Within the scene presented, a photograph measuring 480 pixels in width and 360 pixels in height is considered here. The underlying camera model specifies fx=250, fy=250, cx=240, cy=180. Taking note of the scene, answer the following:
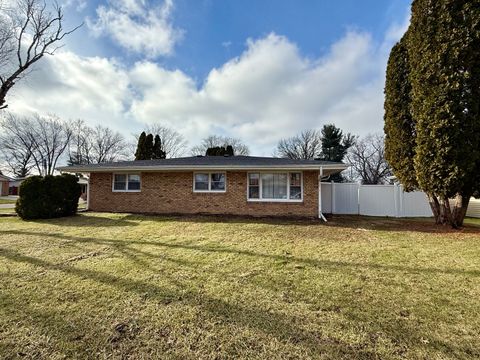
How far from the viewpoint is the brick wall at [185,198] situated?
38.3ft

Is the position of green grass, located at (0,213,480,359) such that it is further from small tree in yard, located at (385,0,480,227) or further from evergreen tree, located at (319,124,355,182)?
evergreen tree, located at (319,124,355,182)

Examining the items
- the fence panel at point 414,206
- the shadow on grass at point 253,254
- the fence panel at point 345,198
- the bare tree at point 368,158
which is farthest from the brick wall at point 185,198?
the bare tree at point 368,158

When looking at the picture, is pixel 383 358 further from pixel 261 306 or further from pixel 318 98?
pixel 318 98

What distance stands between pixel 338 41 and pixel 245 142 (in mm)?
33439

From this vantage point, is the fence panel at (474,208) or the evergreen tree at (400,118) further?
the fence panel at (474,208)

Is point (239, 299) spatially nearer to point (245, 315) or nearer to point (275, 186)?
point (245, 315)

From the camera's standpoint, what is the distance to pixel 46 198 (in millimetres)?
11406

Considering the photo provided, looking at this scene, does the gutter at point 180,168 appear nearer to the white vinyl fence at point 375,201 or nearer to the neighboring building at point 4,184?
the white vinyl fence at point 375,201

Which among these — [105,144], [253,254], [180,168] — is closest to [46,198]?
[180,168]

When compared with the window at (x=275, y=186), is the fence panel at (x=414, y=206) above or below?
below

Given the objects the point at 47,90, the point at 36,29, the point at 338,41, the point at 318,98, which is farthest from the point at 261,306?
the point at 47,90

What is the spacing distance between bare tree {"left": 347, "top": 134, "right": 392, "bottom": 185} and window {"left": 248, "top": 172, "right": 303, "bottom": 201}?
1066 inches

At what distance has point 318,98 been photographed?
16422mm

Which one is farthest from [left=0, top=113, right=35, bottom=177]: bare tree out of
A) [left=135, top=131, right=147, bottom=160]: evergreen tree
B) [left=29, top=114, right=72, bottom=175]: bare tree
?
[left=135, top=131, right=147, bottom=160]: evergreen tree
